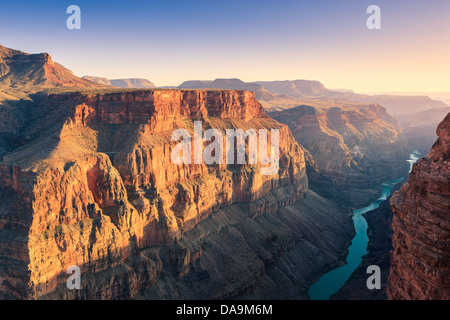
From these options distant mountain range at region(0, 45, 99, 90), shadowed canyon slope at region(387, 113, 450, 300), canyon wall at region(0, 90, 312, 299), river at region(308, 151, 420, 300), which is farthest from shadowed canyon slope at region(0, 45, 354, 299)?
shadowed canyon slope at region(387, 113, 450, 300)

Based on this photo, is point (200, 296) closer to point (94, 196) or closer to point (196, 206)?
point (196, 206)

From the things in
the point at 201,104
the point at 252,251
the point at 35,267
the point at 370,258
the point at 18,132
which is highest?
the point at 201,104

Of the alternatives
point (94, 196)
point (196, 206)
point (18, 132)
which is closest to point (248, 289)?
point (196, 206)

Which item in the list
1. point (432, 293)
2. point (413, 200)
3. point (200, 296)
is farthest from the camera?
point (200, 296)

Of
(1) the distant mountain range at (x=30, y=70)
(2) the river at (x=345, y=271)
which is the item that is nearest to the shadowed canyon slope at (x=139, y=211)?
(2) the river at (x=345, y=271)

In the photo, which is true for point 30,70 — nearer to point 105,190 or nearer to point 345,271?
point 105,190

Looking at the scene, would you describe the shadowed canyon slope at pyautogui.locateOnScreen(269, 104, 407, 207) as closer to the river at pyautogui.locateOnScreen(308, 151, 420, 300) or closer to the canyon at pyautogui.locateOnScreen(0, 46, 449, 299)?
the river at pyautogui.locateOnScreen(308, 151, 420, 300)
